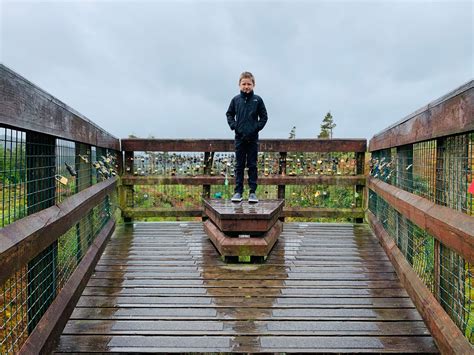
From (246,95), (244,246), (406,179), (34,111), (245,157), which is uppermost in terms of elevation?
(246,95)

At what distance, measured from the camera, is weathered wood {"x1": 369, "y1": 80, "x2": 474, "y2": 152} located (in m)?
1.91

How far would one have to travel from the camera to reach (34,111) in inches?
81.4

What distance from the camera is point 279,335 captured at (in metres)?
2.43

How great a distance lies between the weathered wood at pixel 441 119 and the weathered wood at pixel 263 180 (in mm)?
1931

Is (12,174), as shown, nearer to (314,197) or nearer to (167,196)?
(167,196)

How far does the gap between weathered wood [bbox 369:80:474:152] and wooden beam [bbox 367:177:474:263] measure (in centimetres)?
41

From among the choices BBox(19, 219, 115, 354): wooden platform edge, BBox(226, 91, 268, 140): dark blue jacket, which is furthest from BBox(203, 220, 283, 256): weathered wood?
BBox(226, 91, 268, 140): dark blue jacket

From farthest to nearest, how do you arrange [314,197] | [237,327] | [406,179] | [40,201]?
[314,197] < [406,179] < [237,327] < [40,201]

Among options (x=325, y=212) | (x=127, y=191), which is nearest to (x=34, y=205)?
(x=127, y=191)

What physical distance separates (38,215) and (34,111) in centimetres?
53

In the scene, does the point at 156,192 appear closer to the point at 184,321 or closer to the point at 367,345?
the point at 184,321

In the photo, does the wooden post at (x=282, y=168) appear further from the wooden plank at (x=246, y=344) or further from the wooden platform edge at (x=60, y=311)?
the wooden plank at (x=246, y=344)

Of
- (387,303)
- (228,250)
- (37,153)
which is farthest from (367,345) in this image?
(37,153)

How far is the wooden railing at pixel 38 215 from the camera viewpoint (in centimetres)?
178
